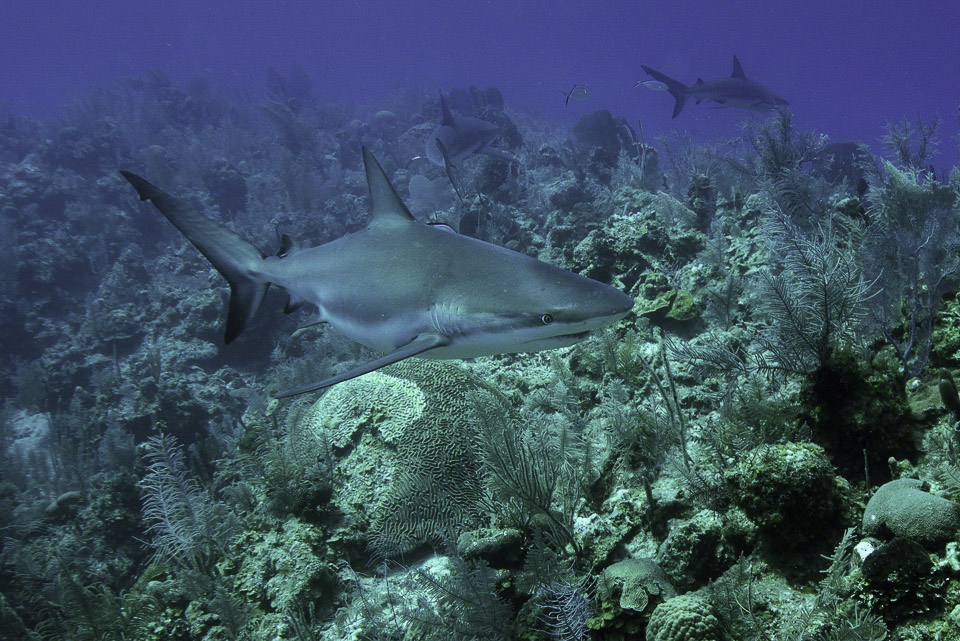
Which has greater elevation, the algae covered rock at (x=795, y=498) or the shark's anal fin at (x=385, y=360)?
the shark's anal fin at (x=385, y=360)

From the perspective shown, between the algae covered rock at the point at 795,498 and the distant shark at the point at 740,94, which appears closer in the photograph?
the algae covered rock at the point at 795,498

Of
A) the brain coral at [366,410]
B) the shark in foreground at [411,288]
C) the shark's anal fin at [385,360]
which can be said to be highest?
the shark in foreground at [411,288]

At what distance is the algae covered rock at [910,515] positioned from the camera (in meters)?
2.04

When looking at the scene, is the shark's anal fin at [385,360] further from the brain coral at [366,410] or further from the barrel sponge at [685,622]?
the brain coral at [366,410]

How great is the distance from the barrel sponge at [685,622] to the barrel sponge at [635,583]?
232 mm

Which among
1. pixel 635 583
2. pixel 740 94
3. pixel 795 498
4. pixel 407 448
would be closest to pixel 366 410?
pixel 407 448

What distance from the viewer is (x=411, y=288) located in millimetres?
3244

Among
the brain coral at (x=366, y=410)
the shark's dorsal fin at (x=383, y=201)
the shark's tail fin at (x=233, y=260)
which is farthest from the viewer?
the brain coral at (x=366, y=410)

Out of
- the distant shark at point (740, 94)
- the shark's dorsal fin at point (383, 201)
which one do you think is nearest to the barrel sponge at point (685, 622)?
the shark's dorsal fin at point (383, 201)

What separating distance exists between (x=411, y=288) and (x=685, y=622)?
7.81ft

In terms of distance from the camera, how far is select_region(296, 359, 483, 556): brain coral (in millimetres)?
4324

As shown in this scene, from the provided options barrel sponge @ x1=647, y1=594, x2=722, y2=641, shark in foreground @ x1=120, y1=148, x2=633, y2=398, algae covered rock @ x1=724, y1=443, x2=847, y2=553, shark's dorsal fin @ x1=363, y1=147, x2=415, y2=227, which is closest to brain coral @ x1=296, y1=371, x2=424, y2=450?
shark in foreground @ x1=120, y1=148, x2=633, y2=398

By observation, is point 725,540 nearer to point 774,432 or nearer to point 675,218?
point 774,432

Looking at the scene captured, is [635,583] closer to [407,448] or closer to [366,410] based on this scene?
[407,448]
